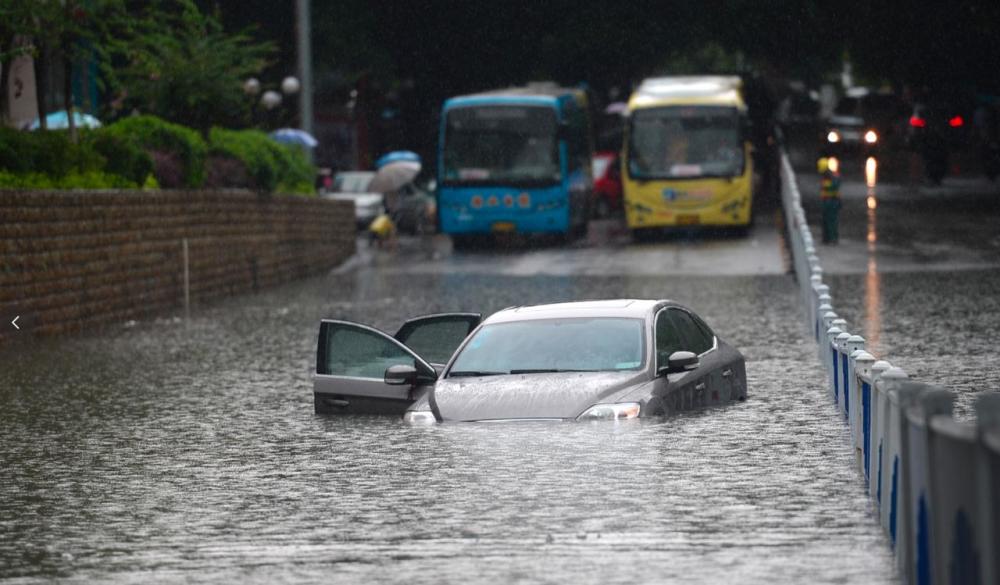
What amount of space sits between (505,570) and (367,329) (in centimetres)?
674

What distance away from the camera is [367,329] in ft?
49.7

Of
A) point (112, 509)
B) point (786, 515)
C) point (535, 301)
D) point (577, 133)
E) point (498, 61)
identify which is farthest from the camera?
point (498, 61)

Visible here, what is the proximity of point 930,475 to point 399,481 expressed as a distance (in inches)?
204

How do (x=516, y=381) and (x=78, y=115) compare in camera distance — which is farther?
(x=78, y=115)

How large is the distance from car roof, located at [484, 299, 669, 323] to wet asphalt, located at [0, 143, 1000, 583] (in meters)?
0.93

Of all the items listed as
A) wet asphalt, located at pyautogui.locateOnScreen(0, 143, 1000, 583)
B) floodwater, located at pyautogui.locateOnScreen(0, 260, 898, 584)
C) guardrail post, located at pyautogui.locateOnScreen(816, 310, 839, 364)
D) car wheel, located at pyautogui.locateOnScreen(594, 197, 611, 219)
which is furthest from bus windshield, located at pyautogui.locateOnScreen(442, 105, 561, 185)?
floodwater, located at pyautogui.locateOnScreen(0, 260, 898, 584)

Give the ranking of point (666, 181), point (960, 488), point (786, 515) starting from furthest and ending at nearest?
point (666, 181) → point (786, 515) → point (960, 488)

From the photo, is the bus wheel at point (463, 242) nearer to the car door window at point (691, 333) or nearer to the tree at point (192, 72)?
the tree at point (192, 72)

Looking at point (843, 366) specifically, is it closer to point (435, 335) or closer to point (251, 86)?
point (435, 335)

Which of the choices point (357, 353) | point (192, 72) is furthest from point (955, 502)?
point (192, 72)

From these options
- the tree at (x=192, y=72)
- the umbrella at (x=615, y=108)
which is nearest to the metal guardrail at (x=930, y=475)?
the tree at (x=192, y=72)

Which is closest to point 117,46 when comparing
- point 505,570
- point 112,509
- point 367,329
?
point 367,329

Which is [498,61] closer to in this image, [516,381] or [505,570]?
[516,381]

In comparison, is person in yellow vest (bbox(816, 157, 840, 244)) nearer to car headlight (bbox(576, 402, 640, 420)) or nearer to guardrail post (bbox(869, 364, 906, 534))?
car headlight (bbox(576, 402, 640, 420))
